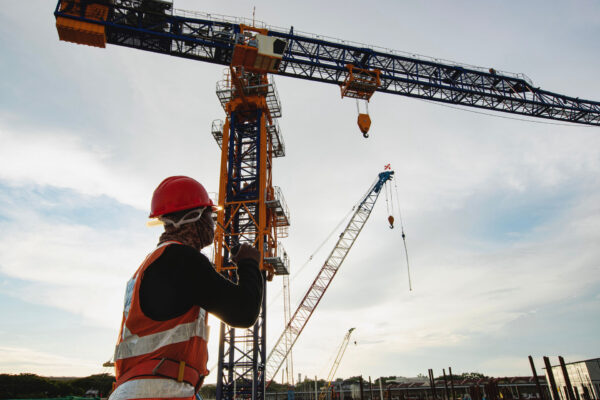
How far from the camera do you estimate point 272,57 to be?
22.5 m

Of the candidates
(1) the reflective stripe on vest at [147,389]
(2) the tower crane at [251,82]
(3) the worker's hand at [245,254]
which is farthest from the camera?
(2) the tower crane at [251,82]

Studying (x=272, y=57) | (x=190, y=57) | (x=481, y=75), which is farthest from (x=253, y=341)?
(x=481, y=75)

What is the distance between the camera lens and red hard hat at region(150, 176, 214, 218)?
2.17 meters

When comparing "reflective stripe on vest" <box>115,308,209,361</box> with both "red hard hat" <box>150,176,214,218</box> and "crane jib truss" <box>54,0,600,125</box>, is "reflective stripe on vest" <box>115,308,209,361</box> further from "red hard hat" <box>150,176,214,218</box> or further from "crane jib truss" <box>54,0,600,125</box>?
"crane jib truss" <box>54,0,600,125</box>

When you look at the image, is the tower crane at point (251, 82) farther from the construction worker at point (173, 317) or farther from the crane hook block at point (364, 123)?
the construction worker at point (173, 317)

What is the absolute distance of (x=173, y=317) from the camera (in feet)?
5.68

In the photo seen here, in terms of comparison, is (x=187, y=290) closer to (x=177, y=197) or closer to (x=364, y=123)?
(x=177, y=197)

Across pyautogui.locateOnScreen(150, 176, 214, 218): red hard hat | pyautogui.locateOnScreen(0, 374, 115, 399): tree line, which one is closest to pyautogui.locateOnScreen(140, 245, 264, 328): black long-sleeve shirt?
pyautogui.locateOnScreen(150, 176, 214, 218): red hard hat

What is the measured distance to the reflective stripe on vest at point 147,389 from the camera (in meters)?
1.57

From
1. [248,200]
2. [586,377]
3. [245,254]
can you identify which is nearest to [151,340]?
[245,254]

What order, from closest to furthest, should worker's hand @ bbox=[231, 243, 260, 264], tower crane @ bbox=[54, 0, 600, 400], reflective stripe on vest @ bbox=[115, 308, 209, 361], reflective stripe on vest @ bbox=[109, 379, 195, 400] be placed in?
reflective stripe on vest @ bbox=[109, 379, 195, 400], reflective stripe on vest @ bbox=[115, 308, 209, 361], worker's hand @ bbox=[231, 243, 260, 264], tower crane @ bbox=[54, 0, 600, 400]

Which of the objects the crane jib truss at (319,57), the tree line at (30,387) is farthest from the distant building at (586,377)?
the tree line at (30,387)

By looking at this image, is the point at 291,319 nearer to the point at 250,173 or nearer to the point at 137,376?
the point at 250,173

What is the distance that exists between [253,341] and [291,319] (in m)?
19.9
